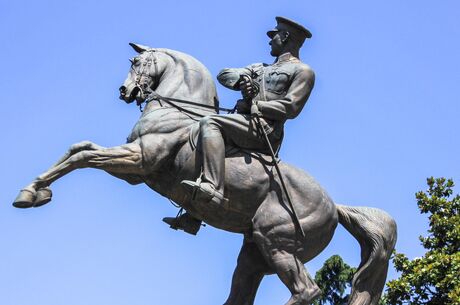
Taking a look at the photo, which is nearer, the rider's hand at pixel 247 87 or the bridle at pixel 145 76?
the rider's hand at pixel 247 87

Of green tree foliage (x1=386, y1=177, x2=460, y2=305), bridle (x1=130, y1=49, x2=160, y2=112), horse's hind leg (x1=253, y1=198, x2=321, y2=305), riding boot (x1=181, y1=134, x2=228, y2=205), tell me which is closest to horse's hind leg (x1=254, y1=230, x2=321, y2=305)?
horse's hind leg (x1=253, y1=198, x2=321, y2=305)

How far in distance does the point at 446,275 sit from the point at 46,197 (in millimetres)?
13451

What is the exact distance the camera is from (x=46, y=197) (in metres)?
12.5

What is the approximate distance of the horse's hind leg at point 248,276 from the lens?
44.0 ft

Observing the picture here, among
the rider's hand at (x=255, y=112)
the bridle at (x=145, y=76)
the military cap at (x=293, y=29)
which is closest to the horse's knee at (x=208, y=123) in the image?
the rider's hand at (x=255, y=112)

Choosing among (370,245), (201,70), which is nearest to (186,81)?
(201,70)

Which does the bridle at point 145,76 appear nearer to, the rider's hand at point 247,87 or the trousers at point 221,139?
the trousers at point 221,139

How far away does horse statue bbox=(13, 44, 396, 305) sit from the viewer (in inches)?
504

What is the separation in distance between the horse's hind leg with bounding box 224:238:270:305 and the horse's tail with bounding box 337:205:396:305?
1100mm

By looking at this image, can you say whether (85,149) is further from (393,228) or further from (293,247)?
(393,228)

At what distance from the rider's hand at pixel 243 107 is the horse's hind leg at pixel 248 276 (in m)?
1.56

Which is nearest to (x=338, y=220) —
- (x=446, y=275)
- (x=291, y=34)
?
(x=291, y=34)

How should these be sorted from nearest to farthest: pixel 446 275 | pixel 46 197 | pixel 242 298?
pixel 46 197 → pixel 242 298 → pixel 446 275

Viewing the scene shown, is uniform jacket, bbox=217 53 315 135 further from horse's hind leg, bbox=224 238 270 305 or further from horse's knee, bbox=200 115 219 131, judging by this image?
horse's hind leg, bbox=224 238 270 305
